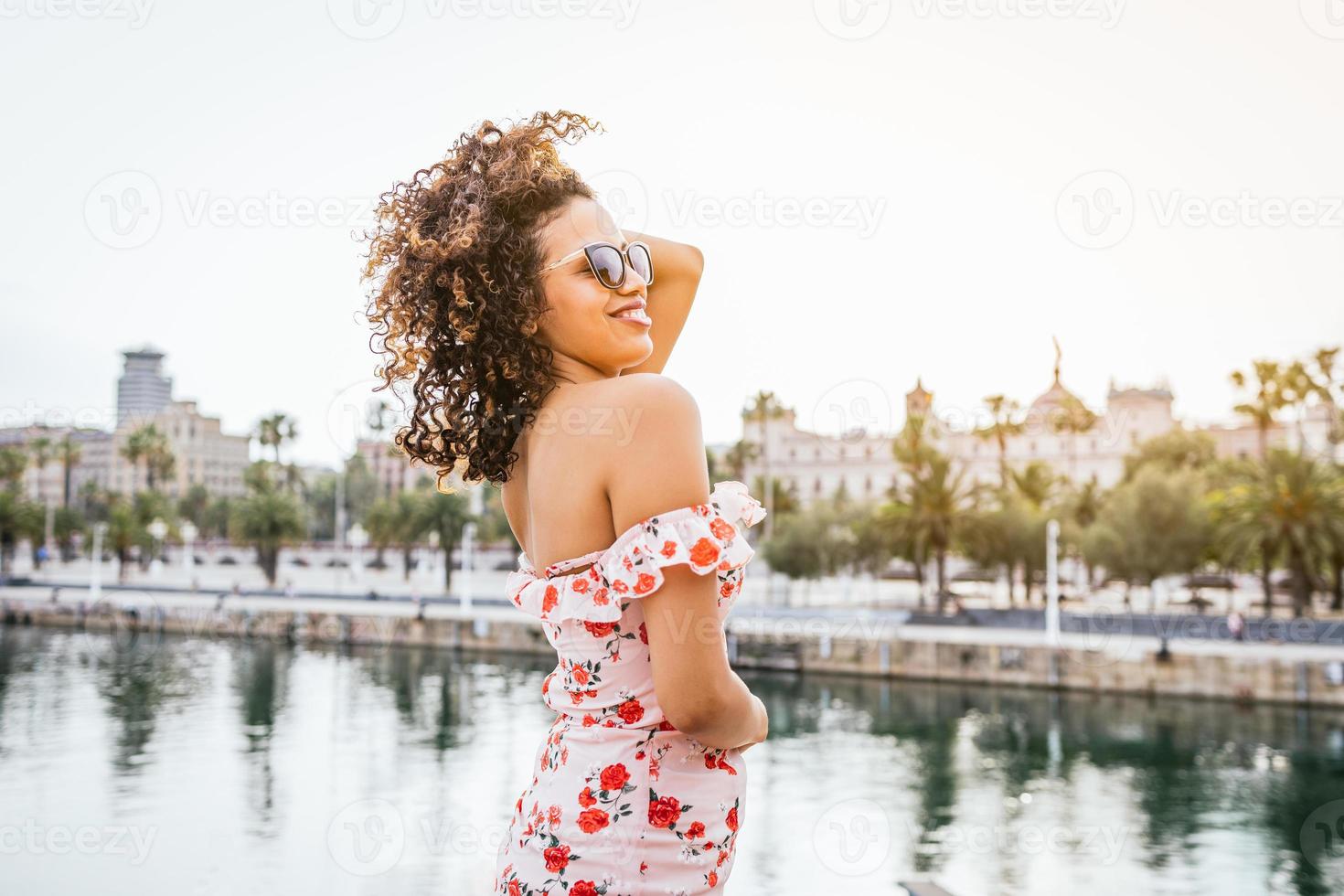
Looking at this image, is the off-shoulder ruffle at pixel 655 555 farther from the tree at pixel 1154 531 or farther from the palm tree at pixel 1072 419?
the palm tree at pixel 1072 419

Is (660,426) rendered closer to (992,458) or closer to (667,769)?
(667,769)

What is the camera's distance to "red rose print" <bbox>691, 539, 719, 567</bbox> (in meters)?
1.21

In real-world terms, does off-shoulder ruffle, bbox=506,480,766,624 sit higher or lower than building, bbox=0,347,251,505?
lower

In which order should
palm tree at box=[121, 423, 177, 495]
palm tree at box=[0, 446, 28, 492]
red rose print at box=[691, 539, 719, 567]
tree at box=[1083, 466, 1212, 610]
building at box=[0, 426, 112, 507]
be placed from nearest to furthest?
red rose print at box=[691, 539, 719, 567] → tree at box=[1083, 466, 1212, 610] → palm tree at box=[0, 446, 28, 492] → palm tree at box=[121, 423, 177, 495] → building at box=[0, 426, 112, 507]

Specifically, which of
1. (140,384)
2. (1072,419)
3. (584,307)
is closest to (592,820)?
(584,307)

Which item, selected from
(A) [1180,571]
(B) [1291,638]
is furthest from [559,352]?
(A) [1180,571]

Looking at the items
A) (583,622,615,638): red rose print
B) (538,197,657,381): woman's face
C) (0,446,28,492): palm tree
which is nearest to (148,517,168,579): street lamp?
(0,446,28,492): palm tree

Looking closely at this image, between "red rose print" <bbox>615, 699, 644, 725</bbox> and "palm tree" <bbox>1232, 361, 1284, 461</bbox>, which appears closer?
"red rose print" <bbox>615, 699, 644, 725</bbox>

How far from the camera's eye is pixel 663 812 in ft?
4.23

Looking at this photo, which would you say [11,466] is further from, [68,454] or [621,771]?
[621,771]

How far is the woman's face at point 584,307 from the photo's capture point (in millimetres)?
1404

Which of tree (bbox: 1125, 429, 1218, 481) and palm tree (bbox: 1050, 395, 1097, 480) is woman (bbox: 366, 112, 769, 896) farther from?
palm tree (bbox: 1050, 395, 1097, 480)

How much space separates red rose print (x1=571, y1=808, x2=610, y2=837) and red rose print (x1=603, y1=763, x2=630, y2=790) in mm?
30

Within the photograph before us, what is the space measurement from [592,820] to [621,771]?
0.07 metres
